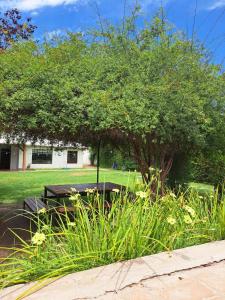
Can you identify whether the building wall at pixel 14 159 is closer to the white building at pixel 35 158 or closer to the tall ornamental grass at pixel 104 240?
the white building at pixel 35 158

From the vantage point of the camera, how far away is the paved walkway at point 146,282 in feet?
7.02

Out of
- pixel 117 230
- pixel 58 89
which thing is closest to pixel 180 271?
pixel 117 230

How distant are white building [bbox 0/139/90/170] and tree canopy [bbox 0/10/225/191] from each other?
79.7 feet

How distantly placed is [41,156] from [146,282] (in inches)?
1315

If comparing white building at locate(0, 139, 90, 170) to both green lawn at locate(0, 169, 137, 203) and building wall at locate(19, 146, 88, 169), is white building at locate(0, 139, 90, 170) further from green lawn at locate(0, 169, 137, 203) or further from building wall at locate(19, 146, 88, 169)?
green lawn at locate(0, 169, 137, 203)

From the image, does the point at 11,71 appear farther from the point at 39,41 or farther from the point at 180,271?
the point at 180,271

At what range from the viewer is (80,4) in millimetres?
7203

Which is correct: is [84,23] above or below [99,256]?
above

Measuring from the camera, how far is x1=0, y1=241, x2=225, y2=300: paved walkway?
7.02ft

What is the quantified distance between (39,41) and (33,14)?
793 centimetres

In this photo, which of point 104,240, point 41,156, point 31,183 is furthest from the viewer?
point 41,156

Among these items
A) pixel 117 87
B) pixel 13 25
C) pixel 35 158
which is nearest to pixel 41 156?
pixel 35 158

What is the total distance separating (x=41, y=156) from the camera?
34.6m

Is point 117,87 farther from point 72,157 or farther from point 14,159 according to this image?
point 72,157
